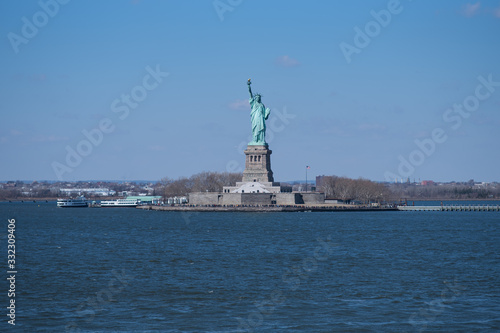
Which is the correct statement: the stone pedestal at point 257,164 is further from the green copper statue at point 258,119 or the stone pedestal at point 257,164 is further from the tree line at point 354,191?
the tree line at point 354,191

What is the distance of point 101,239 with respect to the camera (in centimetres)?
4638

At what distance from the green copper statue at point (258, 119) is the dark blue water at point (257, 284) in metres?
38.4

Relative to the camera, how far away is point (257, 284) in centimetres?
2730

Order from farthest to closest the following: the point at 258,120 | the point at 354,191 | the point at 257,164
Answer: the point at 354,191 < the point at 258,120 < the point at 257,164

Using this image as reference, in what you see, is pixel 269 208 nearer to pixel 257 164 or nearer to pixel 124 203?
pixel 257 164

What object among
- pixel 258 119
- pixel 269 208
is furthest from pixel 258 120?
pixel 269 208

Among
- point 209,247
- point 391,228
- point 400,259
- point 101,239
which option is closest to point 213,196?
point 391,228

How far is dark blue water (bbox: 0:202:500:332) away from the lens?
2131cm

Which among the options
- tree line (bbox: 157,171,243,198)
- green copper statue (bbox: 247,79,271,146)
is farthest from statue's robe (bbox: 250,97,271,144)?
A: tree line (bbox: 157,171,243,198)

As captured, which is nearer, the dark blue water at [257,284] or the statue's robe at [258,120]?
the dark blue water at [257,284]

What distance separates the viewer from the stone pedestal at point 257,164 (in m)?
84.6

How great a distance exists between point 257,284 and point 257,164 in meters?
57.9

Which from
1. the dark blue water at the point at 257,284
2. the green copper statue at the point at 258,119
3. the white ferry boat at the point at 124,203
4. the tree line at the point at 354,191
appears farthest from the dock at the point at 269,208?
the dark blue water at the point at 257,284

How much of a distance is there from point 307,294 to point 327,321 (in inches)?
155
